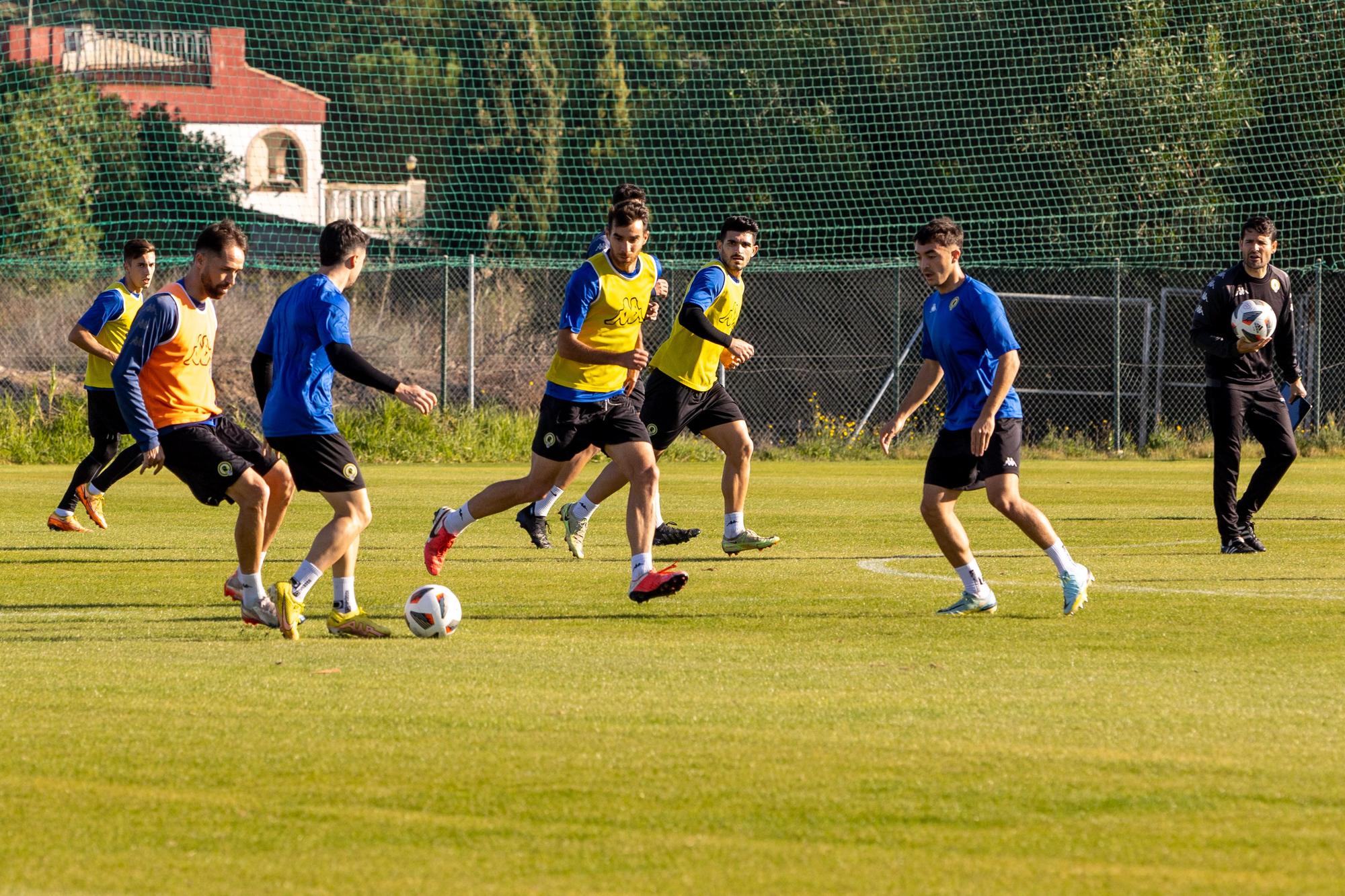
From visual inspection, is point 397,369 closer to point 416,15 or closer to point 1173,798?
point 416,15

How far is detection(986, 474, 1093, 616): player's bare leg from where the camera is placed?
884 centimetres

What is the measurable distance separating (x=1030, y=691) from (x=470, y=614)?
129 inches

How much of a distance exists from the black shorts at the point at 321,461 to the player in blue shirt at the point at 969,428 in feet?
8.94

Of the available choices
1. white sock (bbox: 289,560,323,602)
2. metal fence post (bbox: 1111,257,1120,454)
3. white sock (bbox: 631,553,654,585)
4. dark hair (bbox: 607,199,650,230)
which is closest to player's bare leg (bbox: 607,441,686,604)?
white sock (bbox: 631,553,654,585)

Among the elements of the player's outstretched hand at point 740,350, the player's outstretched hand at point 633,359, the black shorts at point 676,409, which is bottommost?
the black shorts at point 676,409

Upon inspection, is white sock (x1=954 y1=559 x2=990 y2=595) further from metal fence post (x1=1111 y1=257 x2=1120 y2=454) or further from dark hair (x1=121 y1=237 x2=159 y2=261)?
metal fence post (x1=1111 y1=257 x2=1120 y2=454)

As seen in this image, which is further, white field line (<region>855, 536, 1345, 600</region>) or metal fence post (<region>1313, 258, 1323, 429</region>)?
metal fence post (<region>1313, 258, 1323, 429</region>)

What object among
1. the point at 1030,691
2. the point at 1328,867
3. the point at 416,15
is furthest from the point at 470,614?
the point at 416,15

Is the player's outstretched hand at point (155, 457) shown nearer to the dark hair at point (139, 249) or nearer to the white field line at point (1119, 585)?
the white field line at point (1119, 585)

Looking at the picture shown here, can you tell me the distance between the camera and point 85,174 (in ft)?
104

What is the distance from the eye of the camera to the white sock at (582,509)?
1200 cm

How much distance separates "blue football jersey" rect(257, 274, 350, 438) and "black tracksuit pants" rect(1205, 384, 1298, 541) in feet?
21.2

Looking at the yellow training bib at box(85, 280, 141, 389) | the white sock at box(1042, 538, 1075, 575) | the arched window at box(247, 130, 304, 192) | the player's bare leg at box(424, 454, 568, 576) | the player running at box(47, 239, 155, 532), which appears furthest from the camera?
the arched window at box(247, 130, 304, 192)

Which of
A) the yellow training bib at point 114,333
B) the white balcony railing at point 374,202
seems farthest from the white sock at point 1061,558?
the white balcony railing at point 374,202
